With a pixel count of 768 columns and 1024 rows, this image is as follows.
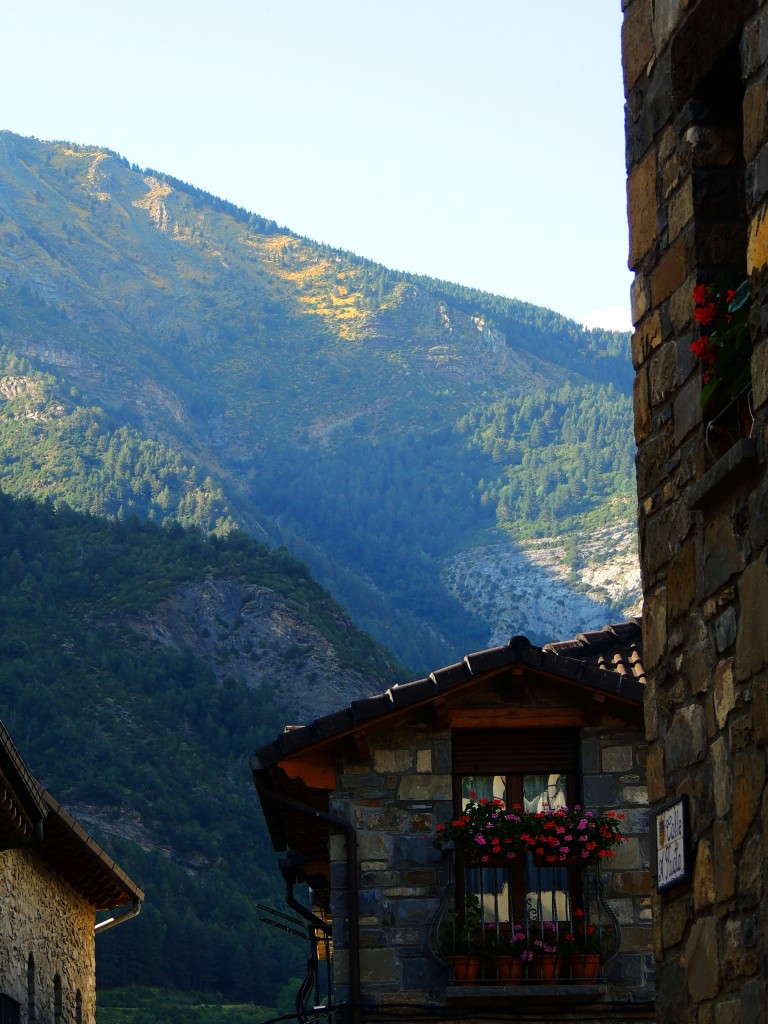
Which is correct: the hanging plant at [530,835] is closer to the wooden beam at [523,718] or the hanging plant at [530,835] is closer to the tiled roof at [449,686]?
the wooden beam at [523,718]

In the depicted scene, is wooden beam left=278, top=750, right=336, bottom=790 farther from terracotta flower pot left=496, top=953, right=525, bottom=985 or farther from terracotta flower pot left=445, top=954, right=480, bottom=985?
terracotta flower pot left=496, top=953, right=525, bottom=985

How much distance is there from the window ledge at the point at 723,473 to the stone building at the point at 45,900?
7.31m

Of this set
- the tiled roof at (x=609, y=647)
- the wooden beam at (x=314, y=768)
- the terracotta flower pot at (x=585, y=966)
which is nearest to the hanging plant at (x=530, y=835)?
the terracotta flower pot at (x=585, y=966)

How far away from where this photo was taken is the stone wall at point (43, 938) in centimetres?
1595

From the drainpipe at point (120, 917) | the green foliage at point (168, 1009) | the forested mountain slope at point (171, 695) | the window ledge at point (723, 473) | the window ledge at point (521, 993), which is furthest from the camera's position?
the forested mountain slope at point (171, 695)

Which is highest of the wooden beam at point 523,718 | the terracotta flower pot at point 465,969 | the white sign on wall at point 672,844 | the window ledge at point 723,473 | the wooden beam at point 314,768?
the wooden beam at point 523,718

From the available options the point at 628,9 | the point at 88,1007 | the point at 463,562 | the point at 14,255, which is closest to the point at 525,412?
the point at 463,562

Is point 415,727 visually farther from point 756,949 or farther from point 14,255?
point 14,255

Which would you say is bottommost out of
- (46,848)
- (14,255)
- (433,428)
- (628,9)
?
(46,848)

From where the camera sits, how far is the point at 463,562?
15150 centimetres

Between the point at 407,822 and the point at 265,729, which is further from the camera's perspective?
the point at 265,729

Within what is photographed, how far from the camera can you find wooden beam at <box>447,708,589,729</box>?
14.4m

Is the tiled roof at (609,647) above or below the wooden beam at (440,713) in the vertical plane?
above

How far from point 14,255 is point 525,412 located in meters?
59.7
